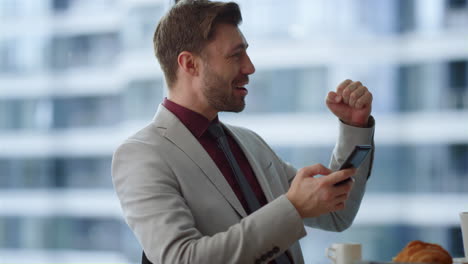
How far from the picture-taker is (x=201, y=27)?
176 centimetres

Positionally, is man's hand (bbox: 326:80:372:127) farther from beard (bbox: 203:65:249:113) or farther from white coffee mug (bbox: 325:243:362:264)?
white coffee mug (bbox: 325:243:362:264)

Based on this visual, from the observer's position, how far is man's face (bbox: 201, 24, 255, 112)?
175 cm

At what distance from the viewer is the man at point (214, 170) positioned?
137 cm

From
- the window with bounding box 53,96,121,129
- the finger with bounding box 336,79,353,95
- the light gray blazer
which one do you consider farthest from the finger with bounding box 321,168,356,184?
the window with bounding box 53,96,121,129

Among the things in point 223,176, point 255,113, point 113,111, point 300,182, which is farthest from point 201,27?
point 113,111

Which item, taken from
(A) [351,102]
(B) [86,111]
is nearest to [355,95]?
(A) [351,102]

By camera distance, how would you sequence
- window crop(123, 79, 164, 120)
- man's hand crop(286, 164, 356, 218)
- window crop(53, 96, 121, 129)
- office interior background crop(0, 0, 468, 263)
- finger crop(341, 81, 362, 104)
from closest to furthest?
man's hand crop(286, 164, 356, 218)
finger crop(341, 81, 362, 104)
office interior background crop(0, 0, 468, 263)
window crop(123, 79, 164, 120)
window crop(53, 96, 121, 129)

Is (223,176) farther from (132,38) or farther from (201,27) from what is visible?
(132,38)

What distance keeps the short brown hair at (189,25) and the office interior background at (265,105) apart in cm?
155

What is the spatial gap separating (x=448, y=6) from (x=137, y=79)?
1871 mm

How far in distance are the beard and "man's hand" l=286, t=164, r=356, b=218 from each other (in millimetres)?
444

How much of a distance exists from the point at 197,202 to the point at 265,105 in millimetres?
1916

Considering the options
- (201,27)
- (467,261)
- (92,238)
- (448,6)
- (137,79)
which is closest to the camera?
(467,261)

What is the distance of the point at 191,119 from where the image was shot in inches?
69.2
